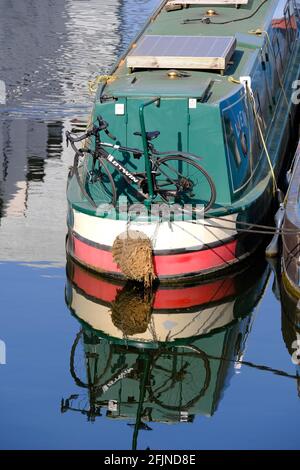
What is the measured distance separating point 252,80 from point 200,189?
11.5 feet

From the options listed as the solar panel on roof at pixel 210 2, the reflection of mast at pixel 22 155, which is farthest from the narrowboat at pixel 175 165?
the solar panel on roof at pixel 210 2

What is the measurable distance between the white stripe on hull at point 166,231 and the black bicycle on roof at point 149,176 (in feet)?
1.19

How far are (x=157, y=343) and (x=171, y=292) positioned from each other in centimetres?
146

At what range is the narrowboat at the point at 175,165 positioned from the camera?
19359 mm

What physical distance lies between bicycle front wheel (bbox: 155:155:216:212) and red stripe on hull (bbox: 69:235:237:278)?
0.81m

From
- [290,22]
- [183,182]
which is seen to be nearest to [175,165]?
[183,182]

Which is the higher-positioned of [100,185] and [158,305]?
[100,185]

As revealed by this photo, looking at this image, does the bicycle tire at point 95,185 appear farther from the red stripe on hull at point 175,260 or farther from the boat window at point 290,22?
the boat window at point 290,22

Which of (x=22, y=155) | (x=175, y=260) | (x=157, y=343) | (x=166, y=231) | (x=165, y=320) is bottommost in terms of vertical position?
(x=157, y=343)

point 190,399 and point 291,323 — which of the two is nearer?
point 190,399

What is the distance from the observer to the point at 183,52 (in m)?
21.4

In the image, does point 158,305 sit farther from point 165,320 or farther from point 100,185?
point 100,185
